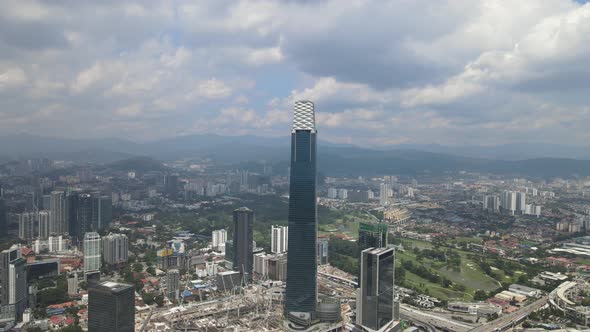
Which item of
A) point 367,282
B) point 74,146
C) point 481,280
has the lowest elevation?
point 481,280

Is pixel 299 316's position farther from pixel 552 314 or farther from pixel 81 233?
pixel 81 233

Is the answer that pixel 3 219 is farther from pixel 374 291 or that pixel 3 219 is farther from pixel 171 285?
pixel 374 291

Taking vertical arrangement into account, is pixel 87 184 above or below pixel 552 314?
above

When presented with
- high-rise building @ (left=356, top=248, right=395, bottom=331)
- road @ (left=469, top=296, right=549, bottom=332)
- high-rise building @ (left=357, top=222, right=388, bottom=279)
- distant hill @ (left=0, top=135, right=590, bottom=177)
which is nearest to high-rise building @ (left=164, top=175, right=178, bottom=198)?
distant hill @ (left=0, top=135, right=590, bottom=177)

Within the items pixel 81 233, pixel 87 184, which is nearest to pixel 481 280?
pixel 81 233

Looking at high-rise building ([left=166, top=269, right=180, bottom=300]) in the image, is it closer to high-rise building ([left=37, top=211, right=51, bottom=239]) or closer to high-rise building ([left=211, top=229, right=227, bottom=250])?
high-rise building ([left=211, top=229, right=227, bottom=250])

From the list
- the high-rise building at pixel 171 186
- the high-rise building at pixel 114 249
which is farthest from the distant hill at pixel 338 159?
the high-rise building at pixel 114 249

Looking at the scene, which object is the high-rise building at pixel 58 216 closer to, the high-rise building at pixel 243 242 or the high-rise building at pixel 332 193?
the high-rise building at pixel 243 242
